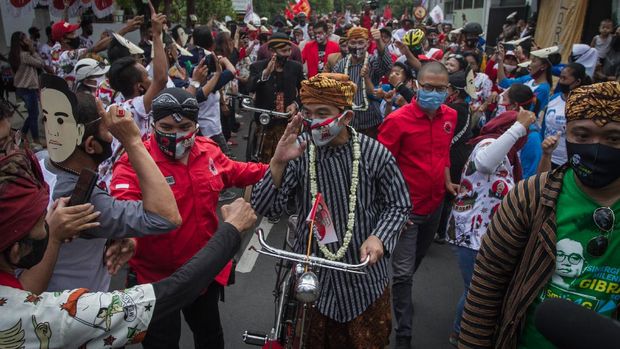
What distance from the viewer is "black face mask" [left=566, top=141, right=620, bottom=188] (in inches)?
70.1

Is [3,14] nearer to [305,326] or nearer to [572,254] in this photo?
[305,326]

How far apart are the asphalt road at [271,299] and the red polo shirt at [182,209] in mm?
1261

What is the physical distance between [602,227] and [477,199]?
155cm

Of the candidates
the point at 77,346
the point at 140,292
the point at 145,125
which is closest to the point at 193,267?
the point at 140,292

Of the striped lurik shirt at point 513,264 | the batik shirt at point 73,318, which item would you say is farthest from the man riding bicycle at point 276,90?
the batik shirt at point 73,318

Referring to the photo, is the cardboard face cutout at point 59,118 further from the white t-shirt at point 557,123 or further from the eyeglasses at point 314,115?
the white t-shirt at point 557,123

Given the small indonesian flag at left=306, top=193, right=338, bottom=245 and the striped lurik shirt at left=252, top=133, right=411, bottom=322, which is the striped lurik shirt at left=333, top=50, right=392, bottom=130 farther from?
the small indonesian flag at left=306, top=193, right=338, bottom=245

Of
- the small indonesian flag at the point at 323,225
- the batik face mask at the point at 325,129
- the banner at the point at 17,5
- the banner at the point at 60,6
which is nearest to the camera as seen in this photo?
the small indonesian flag at the point at 323,225

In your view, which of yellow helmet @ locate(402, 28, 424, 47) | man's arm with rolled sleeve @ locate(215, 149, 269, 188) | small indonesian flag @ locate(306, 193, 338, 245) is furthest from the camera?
yellow helmet @ locate(402, 28, 424, 47)

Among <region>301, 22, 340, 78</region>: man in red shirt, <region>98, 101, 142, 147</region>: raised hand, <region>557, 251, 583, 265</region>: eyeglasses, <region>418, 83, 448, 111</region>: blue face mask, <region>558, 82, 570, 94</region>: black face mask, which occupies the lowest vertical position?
<region>301, 22, 340, 78</region>: man in red shirt

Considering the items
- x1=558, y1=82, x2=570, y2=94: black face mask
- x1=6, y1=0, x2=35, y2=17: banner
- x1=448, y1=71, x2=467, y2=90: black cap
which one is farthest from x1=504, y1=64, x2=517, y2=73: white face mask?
x1=6, y1=0, x2=35, y2=17: banner

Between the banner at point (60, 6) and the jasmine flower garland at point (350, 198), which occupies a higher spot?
the banner at point (60, 6)

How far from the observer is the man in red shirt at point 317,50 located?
33.3ft

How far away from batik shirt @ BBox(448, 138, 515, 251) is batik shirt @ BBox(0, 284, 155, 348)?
235 centimetres
